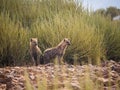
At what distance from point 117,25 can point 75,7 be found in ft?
2.78

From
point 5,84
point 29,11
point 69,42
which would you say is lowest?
point 5,84

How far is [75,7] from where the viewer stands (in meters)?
7.62

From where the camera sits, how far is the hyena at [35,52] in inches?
217

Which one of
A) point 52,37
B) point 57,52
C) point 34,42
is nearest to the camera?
point 57,52

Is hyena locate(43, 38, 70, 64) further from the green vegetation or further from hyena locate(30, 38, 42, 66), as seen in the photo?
the green vegetation

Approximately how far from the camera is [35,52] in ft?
18.3

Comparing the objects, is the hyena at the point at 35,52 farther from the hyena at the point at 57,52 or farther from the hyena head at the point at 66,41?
the hyena head at the point at 66,41

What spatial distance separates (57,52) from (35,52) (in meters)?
0.36

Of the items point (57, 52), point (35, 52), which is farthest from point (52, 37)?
point (57, 52)

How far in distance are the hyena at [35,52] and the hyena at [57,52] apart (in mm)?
160

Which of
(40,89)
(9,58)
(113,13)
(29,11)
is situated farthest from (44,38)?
(113,13)

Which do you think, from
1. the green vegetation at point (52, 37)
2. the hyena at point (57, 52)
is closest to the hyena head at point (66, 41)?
the hyena at point (57, 52)

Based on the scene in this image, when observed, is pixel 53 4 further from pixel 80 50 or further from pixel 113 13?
pixel 113 13

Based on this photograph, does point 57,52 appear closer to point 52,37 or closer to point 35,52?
point 35,52
